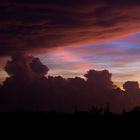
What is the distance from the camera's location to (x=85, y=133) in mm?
165500

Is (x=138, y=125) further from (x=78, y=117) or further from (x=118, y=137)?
(x=78, y=117)

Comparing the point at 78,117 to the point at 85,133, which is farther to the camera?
the point at 78,117

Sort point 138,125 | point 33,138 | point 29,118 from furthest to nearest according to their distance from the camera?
point 29,118, point 33,138, point 138,125

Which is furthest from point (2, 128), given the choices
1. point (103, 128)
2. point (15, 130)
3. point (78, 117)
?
point (103, 128)

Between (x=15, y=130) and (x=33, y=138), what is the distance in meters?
13.4

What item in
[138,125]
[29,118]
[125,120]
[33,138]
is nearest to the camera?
[138,125]

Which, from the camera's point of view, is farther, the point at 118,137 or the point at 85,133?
the point at 85,133

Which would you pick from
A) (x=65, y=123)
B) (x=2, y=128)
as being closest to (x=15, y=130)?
(x=2, y=128)

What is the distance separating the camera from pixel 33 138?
172 metres

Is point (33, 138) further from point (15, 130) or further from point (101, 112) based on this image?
point (101, 112)

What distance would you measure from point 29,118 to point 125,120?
2127 inches

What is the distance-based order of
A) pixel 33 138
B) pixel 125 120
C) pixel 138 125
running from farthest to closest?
pixel 33 138, pixel 125 120, pixel 138 125

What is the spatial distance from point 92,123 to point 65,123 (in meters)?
13.8

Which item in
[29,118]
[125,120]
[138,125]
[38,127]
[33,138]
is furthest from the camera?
[29,118]
